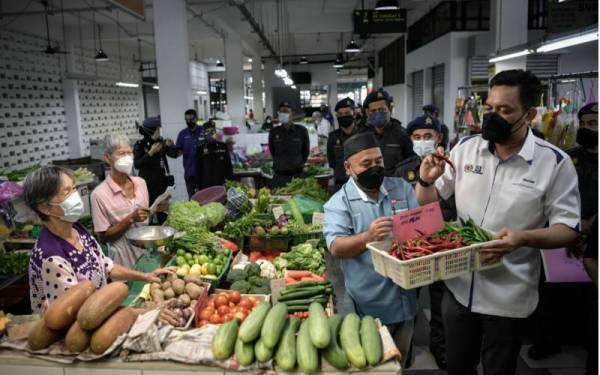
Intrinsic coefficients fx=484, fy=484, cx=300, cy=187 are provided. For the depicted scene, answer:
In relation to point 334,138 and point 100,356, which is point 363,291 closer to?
point 100,356

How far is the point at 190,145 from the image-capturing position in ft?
27.2

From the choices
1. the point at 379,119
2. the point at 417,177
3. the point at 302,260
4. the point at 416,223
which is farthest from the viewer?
the point at 379,119

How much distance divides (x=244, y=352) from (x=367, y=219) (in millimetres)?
1026

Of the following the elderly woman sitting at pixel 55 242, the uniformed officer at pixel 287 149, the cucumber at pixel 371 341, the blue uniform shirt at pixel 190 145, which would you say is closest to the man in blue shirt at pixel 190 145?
the blue uniform shirt at pixel 190 145

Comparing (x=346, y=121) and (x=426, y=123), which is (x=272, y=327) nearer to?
(x=426, y=123)

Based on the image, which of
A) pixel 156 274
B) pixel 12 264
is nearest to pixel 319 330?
pixel 156 274

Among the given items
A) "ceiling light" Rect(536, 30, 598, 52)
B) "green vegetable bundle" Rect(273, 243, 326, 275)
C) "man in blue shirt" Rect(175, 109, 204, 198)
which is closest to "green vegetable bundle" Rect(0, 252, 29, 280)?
"green vegetable bundle" Rect(273, 243, 326, 275)

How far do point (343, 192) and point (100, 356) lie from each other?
1.51 meters

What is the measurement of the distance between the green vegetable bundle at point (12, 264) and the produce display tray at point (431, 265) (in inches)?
165

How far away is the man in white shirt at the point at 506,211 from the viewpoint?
233 centimetres

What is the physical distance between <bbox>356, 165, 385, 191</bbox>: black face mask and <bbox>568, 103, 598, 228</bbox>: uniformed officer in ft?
6.56

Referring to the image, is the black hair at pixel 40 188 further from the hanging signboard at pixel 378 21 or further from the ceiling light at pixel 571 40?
the hanging signboard at pixel 378 21

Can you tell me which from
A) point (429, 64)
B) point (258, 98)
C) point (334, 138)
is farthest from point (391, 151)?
point (258, 98)

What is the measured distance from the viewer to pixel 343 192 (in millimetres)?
2818
